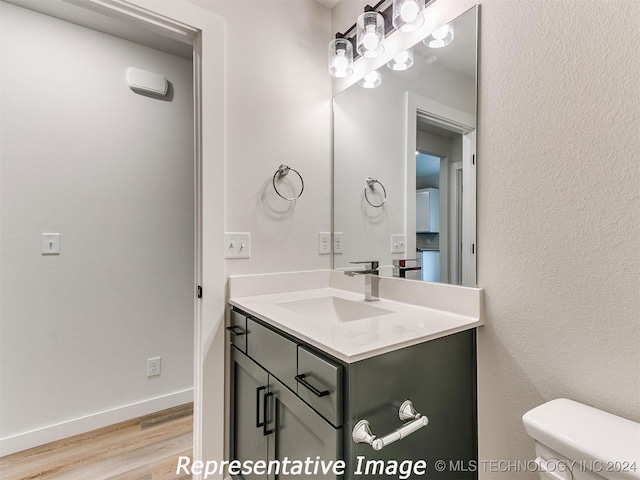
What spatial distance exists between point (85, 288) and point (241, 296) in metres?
1.07

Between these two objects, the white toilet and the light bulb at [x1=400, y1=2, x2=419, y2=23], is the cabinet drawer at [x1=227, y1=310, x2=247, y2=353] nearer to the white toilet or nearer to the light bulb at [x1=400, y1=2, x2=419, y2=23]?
the white toilet

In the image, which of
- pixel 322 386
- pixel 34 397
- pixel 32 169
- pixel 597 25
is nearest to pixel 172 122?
pixel 32 169

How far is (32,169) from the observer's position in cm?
168

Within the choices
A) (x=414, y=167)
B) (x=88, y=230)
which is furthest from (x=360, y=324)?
(x=88, y=230)

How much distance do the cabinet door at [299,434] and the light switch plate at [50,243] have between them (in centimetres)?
152

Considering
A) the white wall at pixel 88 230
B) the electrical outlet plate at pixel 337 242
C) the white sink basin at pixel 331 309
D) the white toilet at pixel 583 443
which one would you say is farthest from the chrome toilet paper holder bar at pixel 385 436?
the white wall at pixel 88 230

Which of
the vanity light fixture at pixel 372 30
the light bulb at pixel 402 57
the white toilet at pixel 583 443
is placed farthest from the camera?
the light bulb at pixel 402 57

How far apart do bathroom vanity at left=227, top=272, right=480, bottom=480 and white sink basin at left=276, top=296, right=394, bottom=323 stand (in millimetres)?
67

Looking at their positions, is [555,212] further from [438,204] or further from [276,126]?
[276,126]

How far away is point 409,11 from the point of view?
48.3 inches

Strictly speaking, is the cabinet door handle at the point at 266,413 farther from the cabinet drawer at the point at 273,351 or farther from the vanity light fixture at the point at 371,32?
the vanity light fixture at the point at 371,32

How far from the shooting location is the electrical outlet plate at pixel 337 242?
1739 millimetres

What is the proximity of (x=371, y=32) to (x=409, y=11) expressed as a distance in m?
0.21

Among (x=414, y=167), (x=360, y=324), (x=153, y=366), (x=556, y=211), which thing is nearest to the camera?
(x=556, y=211)
